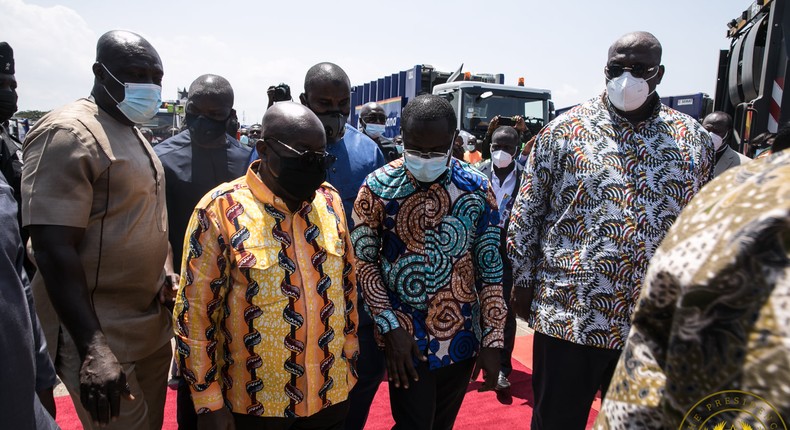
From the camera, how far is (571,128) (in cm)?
239

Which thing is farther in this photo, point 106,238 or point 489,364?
point 489,364

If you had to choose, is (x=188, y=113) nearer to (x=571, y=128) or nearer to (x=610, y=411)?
(x=571, y=128)

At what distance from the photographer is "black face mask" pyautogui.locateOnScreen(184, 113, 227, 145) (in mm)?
3186

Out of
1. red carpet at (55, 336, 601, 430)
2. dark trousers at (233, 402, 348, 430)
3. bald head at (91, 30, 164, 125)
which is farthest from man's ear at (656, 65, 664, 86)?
bald head at (91, 30, 164, 125)

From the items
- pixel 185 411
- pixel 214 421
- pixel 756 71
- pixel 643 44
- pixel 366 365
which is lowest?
pixel 185 411

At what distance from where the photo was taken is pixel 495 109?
1023cm

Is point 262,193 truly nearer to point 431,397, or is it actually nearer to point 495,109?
point 431,397

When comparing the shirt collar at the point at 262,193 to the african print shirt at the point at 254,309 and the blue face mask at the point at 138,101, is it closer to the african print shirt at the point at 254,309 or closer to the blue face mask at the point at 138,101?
the african print shirt at the point at 254,309

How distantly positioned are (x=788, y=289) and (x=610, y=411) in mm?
312

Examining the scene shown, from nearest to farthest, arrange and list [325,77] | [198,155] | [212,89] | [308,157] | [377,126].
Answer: [308,157]
[325,77]
[198,155]
[212,89]
[377,126]

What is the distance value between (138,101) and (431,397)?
169 cm

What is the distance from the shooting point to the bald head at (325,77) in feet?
9.17

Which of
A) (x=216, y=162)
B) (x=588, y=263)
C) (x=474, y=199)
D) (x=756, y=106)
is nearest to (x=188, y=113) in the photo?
(x=216, y=162)

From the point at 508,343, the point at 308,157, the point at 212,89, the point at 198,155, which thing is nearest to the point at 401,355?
the point at 308,157
